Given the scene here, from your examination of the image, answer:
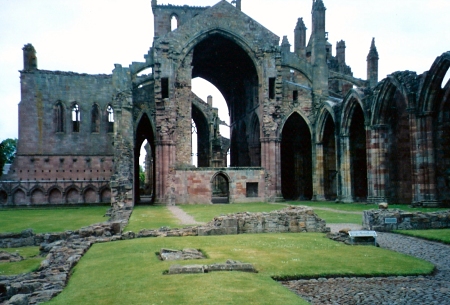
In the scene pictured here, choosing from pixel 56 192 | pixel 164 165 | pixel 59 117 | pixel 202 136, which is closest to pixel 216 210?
pixel 164 165

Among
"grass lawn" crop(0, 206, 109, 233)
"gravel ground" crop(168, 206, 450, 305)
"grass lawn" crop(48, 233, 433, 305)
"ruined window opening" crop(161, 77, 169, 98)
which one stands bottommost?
"grass lawn" crop(0, 206, 109, 233)

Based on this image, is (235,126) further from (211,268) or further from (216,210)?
(211,268)

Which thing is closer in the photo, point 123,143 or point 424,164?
point 424,164

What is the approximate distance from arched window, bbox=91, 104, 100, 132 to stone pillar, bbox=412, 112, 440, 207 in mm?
33310

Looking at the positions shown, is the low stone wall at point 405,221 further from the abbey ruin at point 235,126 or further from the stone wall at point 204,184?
the stone wall at point 204,184

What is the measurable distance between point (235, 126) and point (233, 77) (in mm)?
4886

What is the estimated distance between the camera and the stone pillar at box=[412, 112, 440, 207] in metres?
22.7

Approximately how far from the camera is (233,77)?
44.6 m

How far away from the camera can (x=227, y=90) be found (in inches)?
1853

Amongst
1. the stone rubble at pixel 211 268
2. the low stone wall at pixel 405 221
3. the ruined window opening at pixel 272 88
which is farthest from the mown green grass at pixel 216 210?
the ruined window opening at pixel 272 88

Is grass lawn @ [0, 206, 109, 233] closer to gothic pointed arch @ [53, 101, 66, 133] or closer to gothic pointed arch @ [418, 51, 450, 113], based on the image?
gothic pointed arch @ [418, 51, 450, 113]

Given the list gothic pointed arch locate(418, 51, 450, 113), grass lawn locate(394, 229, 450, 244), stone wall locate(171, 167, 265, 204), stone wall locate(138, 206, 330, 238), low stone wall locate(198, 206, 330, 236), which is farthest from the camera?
stone wall locate(171, 167, 265, 204)

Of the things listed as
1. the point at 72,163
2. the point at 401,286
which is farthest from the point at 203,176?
the point at 401,286

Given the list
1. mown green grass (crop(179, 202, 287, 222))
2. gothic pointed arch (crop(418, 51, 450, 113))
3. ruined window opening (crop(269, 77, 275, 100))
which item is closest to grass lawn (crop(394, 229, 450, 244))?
mown green grass (crop(179, 202, 287, 222))
